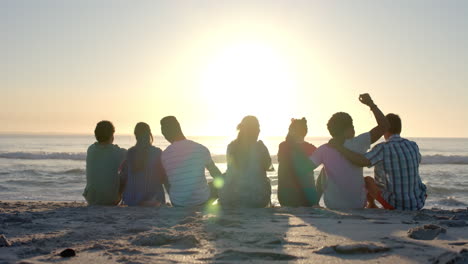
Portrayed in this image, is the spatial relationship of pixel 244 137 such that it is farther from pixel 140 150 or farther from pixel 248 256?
pixel 248 256

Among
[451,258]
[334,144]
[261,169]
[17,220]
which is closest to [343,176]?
[334,144]

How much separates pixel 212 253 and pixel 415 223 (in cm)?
244

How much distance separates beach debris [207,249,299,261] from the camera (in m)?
3.09

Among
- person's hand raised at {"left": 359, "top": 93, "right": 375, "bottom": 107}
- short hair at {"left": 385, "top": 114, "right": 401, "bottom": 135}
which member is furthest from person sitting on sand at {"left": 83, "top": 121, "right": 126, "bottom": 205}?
short hair at {"left": 385, "top": 114, "right": 401, "bottom": 135}

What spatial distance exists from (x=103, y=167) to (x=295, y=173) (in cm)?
265

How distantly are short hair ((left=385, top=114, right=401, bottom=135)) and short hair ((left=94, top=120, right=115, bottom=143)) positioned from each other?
3.69 meters

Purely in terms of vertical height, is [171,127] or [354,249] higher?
[171,127]

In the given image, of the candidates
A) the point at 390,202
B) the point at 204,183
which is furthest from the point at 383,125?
the point at 204,183

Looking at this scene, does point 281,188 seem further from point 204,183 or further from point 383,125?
point 383,125

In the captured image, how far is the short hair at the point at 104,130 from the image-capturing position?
6422 millimetres

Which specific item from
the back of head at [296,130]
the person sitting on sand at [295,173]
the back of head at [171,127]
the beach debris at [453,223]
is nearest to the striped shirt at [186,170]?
the back of head at [171,127]

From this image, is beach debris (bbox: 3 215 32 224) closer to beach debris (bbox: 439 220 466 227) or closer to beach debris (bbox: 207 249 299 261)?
beach debris (bbox: 207 249 299 261)

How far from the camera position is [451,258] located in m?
3.02

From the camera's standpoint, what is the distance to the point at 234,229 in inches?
166
